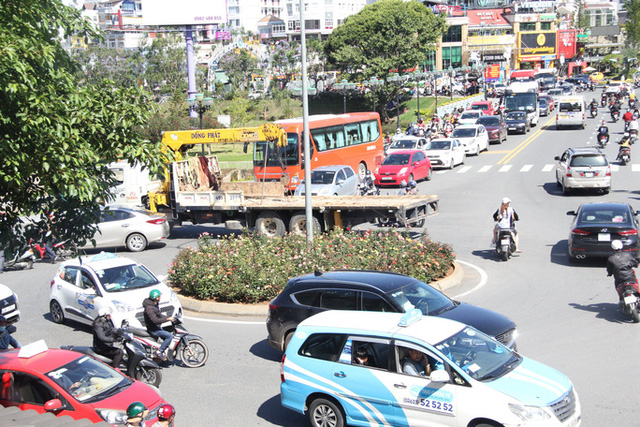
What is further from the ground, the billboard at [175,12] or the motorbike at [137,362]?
the billboard at [175,12]

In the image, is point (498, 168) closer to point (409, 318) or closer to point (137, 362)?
point (137, 362)

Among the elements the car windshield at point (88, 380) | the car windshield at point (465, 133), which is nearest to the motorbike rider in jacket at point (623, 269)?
the car windshield at point (88, 380)

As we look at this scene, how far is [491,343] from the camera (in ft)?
27.5

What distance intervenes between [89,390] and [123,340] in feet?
7.04

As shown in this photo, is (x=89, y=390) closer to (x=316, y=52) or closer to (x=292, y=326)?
(x=292, y=326)

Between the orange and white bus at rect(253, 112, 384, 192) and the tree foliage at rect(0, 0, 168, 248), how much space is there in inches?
544

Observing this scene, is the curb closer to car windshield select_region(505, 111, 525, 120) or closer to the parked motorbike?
the parked motorbike

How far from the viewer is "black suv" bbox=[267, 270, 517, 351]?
10.2 metres

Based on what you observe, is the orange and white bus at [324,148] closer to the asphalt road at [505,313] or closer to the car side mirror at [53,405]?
the asphalt road at [505,313]

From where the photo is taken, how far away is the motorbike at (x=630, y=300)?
12.1 metres

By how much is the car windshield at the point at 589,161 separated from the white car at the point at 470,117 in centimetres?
2204

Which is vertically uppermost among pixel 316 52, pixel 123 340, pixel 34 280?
pixel 316 52

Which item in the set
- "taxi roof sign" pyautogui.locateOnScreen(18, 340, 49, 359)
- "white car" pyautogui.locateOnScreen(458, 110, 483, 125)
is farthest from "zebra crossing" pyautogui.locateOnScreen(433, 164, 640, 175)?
"taxi roof sign" pyautogui.locateOnScreen(18, 340, 49, 359)

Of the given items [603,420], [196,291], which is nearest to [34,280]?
[196,291]
